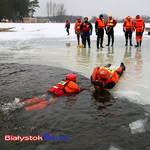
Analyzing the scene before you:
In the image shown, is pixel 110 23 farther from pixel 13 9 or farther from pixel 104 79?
pixel 13 9

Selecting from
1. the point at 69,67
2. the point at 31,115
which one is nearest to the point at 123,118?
→ the point at 31,115

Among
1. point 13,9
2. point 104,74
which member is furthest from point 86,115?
point 13,9

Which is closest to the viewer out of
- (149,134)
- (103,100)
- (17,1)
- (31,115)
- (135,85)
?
(149,134)

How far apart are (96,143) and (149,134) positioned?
0.95 m

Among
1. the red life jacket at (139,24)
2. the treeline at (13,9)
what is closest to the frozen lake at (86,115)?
the red life jacket at (139,24)

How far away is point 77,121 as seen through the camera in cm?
342

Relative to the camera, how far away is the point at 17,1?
2408 inches

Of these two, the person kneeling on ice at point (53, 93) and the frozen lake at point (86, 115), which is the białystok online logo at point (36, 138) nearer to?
the frozen lake at point (86, 115)

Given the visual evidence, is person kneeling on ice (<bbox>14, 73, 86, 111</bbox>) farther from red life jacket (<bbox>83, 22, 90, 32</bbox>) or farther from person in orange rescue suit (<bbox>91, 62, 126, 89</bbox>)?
red life jacket (<bbox>83, 22, 90, 32</bbox>)

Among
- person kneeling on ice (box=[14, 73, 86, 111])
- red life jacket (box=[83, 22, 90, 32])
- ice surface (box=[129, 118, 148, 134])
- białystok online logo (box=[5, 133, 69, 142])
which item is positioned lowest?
białystok online logo (box=[5, 133, 69, 142])

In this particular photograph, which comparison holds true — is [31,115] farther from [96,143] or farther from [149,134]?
[149,134]

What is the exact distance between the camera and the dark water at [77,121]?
279 centimetres

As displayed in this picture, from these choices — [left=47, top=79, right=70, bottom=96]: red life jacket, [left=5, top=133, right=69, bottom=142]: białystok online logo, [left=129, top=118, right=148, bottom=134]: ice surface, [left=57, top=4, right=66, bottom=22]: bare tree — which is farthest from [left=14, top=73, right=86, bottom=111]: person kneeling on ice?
[left=57, top=4, right=66, bottom=22]: bare tree

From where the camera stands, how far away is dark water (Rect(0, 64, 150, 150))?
2789 millimetres
